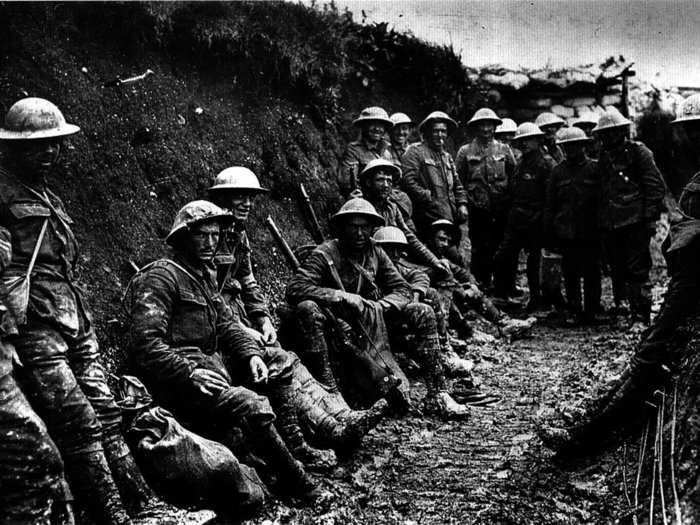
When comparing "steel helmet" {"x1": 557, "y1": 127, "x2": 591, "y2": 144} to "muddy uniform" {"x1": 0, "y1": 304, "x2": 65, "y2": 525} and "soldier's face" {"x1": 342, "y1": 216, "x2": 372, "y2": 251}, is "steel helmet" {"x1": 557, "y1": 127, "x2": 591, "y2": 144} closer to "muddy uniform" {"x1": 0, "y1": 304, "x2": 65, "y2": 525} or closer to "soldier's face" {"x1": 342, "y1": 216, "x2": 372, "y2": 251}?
"soldier's face" {"x1": 342, "y1": 216, "x2": 372, "y2": 251}

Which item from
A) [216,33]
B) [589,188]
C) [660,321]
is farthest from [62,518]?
[589,188]

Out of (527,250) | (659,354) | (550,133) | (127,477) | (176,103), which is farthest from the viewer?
(550,133)

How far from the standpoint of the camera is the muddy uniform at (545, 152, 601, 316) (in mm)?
9523

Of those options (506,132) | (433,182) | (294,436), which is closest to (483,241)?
(433,182)

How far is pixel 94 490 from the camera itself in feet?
12.6

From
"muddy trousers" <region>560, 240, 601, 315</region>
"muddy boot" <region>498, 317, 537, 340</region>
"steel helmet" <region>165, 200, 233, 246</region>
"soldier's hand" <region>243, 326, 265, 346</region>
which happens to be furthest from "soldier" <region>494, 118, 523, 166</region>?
"steel helmet" <region>165, 200, 233, 246</region>

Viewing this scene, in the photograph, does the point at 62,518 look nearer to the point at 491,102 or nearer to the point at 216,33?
the point at 216,33

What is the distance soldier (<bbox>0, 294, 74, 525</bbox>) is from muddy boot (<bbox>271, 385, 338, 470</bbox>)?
1814mm

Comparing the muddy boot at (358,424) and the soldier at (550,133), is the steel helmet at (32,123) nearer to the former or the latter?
the muddy boot at (358,424)

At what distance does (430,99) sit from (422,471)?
850 centimetres

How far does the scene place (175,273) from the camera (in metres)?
4.85

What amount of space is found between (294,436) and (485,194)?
6540 mm

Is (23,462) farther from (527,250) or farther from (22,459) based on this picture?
(527,250)

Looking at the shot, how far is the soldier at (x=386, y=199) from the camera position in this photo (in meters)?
8.28
